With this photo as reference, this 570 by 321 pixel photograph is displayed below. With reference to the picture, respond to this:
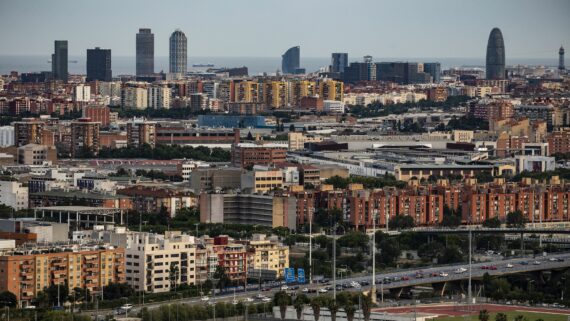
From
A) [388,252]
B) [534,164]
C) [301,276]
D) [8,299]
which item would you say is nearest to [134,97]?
[534,164]

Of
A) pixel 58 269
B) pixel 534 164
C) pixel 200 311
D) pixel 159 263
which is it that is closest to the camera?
pixel 200 311

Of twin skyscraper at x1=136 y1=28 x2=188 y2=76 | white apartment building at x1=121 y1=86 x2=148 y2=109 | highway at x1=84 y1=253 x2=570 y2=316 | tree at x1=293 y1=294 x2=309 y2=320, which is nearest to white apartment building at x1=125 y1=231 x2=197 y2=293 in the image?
highway at x1=84 y1=253 x2=570 y2=316

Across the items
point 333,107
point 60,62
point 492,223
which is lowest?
point 492,223

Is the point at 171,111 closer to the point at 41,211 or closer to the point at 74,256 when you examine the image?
the point at 41,211

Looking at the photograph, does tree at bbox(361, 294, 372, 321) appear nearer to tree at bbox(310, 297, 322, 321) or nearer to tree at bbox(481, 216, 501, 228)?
tree at bbox(310, 297, 322, 321)

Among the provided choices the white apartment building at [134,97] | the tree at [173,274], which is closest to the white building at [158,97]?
the white apartment building at [134,97]

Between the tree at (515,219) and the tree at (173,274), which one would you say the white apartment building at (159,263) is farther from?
the tree at (515,219)

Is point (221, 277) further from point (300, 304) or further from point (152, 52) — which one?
point (152, 52)
